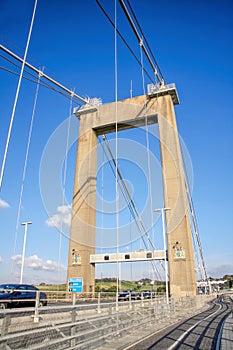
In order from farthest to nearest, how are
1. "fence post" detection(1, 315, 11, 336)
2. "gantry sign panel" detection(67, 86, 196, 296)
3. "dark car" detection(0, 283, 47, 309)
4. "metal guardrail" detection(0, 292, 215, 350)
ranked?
"gantry sign panel" detection(67, 86, 196, 296), "dark car" detection(0, 283, 47, 309), "metal guardrail" detection(0, 292, 215, 350), "fence post" detection(1, 315, 11, 336)

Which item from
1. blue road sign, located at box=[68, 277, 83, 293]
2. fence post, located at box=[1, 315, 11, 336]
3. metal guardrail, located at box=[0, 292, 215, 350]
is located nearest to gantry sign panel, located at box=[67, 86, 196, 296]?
blue road sign, located at box=[68, 277, 83, 293]

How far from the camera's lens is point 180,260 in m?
26.3

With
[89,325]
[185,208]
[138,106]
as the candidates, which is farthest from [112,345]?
[138,106]

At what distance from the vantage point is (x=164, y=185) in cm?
2978

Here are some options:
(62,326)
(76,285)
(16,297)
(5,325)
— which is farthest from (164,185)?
(5,325)

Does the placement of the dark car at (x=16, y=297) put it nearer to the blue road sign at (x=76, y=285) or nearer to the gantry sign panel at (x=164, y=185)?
the blue road sign at (x=76, y=285)

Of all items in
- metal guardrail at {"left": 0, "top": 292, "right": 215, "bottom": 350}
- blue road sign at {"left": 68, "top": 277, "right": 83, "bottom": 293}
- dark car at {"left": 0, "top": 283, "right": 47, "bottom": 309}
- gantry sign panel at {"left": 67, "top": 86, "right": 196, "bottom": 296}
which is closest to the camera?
metal guardrail at {"left": 0, "top": 292, "right": 215, "bottom": 350}

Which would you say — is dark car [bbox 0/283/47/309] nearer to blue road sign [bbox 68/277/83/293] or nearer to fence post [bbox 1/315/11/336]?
fence post [bbox 1/315/11/336]

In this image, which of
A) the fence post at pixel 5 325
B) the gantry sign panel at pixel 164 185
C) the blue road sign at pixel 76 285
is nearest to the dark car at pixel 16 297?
the fence post at pixel 5 325

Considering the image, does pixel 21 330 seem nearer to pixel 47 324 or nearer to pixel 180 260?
pixel 47 324

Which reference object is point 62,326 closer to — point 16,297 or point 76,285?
point 16,297

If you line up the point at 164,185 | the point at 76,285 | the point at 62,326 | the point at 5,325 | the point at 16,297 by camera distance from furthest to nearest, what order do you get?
the point at 164,185
the point at 76,285
the point at 16,297
the point at 62,326
the point at 5,325

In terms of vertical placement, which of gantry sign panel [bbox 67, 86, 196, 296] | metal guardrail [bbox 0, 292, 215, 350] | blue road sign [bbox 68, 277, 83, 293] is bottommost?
metal guardrail [bbox 0, 292, 215, 350]

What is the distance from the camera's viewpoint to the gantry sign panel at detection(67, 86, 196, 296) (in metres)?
26.4
